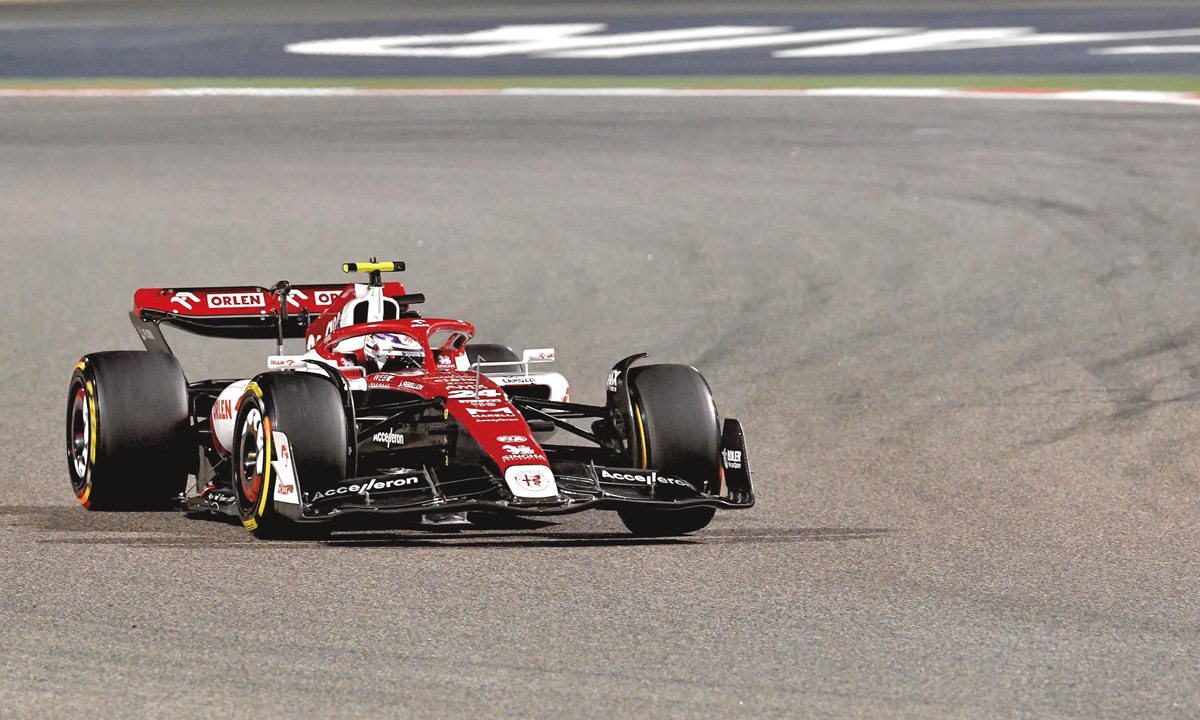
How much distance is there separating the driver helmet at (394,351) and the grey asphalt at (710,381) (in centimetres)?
86

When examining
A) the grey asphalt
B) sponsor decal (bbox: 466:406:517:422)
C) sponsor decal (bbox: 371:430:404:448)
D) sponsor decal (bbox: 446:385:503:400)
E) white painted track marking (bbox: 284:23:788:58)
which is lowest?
the grey asphalt

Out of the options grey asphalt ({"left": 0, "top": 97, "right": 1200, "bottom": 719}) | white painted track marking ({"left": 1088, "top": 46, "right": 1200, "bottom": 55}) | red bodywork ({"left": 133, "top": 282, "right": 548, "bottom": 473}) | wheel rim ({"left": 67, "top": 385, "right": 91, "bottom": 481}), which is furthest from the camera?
white painted track marking ({"left": 1088, "top": 46, "right": 1200, "bottom": 55})

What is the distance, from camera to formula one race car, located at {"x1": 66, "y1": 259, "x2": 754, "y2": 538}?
697 cm

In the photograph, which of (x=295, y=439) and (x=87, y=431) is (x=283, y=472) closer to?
(x=295, y=439)

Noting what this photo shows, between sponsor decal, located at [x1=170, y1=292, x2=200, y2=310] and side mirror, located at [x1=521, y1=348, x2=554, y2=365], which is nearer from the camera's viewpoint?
side mirror, located at [x1=521, y1=348, x2=554, y2=365]

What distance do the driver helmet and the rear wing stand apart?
3.04 feet

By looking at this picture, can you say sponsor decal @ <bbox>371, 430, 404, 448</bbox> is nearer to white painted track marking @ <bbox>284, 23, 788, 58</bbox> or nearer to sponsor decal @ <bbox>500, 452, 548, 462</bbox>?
Answer: sponsor decal @ <bbox>500, 452, 548, 462</bbox>

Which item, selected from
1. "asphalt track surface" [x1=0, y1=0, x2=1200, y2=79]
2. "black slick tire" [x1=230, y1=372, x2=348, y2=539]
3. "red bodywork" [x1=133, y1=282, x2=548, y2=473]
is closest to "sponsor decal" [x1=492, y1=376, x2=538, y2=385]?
"red bodywork" [x1=133, y1=282, x2=548, y2=473]

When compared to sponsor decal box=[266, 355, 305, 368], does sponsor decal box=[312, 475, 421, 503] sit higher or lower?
lower

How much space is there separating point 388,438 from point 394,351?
39 centimetres

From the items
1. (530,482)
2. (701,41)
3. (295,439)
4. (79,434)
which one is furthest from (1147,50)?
(295,439)

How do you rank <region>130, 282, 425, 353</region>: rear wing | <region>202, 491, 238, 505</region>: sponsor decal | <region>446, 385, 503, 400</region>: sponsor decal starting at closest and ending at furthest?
1. <region>446, 385, 503, 400</region>: sponsor decal
2. <region>202, 491, 238, 505</region>: sponsor decal
3. <region>130, 282, 425, 353</region>: rear wing

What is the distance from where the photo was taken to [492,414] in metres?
7.23

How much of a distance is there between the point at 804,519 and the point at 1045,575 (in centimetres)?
136
